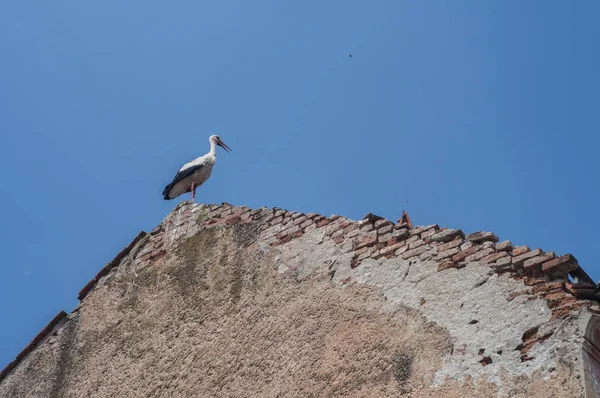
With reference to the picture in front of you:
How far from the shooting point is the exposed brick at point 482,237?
19.6ft

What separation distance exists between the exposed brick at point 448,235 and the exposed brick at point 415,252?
0.27ft

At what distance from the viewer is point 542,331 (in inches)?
207

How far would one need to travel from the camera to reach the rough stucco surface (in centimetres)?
539

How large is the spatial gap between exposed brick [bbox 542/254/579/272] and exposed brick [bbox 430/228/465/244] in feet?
2.25

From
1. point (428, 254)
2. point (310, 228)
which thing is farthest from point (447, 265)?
point (310, 228)

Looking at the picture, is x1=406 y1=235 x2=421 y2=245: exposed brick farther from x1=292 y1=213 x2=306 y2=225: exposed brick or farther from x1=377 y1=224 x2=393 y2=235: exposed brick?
x1=292 y1=213 x2=306 y2=225: exposed brick

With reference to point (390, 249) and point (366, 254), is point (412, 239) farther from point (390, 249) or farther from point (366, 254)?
point (366, 254)

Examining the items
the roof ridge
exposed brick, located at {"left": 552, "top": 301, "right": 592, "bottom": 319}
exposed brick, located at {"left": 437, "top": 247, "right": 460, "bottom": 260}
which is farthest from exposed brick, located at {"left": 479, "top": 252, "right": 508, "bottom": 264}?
exposed brick, located at {"left": 552, "top": 301, "right": 592, "bottom": 319}

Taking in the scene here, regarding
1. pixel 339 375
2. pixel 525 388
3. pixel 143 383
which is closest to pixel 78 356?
pixel 143 383

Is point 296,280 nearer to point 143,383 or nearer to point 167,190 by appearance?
point 143,383

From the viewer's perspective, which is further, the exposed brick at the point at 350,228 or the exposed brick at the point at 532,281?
the exposed brick at the point at 350,228

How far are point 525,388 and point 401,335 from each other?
1.00 m

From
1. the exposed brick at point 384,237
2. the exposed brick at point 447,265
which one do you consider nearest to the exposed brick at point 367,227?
the exposed brick at point 384,237

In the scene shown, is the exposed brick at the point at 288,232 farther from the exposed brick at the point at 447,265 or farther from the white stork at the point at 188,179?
the white stork at the point at 188,179
